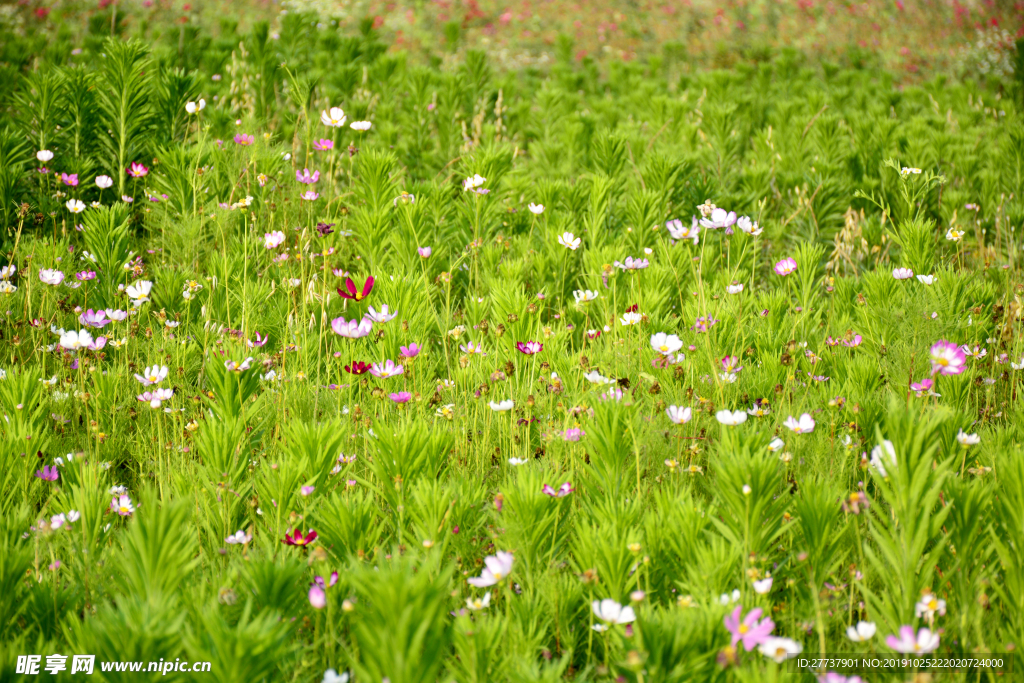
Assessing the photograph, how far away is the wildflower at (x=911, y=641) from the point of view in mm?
1334

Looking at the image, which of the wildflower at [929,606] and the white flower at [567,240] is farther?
the white flower at [567,240]

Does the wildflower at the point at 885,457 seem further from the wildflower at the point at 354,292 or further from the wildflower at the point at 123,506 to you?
the wildflower at the point at 123,506

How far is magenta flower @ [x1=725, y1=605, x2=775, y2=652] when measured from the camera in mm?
1282

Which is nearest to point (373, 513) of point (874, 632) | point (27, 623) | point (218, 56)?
point (27, 623)

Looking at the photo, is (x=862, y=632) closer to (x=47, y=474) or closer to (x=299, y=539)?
(x=299, y=539)

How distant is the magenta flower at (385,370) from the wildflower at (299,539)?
0.70 metres

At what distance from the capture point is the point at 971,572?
5.41ft

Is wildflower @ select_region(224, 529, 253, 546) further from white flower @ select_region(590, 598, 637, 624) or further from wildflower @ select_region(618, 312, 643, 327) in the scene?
wildflower @ select_region(618, 312, 643, 327)

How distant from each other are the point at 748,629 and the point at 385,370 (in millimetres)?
1529

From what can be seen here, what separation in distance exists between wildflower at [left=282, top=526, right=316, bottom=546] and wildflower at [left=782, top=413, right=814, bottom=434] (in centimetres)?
144

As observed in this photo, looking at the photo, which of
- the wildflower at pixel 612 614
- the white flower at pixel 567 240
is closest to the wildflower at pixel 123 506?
the wildflower at pixel 612 614

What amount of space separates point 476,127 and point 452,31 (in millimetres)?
4478

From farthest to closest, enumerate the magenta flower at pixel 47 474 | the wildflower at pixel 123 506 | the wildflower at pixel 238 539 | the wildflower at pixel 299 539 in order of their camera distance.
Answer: the magenta flower at pixel 47 474, the wildflower at pixel 123 506, the wildflower at pixel 238 539, the wildflower at pixel 299 539

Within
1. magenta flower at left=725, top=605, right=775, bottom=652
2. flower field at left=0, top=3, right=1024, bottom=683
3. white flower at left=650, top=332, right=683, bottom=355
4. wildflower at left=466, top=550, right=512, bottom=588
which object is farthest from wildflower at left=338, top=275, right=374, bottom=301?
magenta flower at left=725, top=605, right=775, bottom=652
